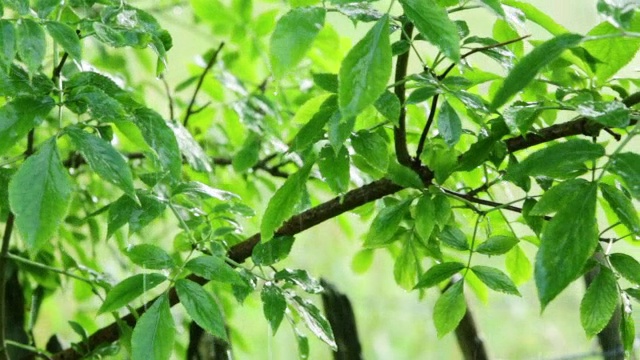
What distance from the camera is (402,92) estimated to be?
61cm

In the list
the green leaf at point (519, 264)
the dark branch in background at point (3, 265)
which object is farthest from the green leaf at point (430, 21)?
the dark branch in background at point (3, 265)

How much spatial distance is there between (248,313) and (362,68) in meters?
1.42

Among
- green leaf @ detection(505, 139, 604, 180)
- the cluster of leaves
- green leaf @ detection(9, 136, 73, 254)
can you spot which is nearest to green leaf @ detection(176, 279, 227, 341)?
the cluster of leaves

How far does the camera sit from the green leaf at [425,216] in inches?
24.1

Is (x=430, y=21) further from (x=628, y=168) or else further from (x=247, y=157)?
(x=247, y=157)

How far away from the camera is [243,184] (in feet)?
3.40

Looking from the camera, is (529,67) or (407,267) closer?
(529,67)

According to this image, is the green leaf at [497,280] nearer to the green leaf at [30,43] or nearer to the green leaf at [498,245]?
the green leaf at [498,245]

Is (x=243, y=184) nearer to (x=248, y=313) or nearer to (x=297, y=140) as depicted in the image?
(x=297, y=140)

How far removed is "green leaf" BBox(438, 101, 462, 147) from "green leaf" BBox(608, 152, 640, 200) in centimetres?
12

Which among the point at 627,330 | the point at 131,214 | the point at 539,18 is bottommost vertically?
the point at 627,330

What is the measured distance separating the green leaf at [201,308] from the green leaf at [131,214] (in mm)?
58

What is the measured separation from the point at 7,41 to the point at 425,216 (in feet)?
0.98

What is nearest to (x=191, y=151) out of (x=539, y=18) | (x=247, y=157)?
(x=247, y=157)
